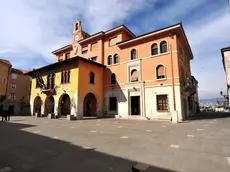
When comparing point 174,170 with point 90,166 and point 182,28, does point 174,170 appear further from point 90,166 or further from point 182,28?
point 182,28

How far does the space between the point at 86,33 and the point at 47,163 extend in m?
28.3

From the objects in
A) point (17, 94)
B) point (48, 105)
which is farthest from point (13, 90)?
point (48, 105)

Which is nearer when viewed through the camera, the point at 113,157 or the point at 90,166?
the point at 90,166

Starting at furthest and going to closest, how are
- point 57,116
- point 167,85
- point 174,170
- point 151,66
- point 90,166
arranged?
1. point 57,116
2. point 151,66
3. point 167,85
4. point 90,166
5. point 174,170

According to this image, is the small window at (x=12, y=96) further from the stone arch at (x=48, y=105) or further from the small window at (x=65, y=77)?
the small window at (x=65, y=77)

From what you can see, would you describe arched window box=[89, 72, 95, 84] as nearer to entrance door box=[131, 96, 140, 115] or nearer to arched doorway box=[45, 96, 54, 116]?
entrance door box=[131, 96, 140, 115]

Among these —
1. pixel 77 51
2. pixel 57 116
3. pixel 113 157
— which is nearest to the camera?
pixel 113 157

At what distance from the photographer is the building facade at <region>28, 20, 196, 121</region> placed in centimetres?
1692

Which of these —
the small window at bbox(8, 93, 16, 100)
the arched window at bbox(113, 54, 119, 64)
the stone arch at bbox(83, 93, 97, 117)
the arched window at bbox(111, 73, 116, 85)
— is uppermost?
the arched window at bbox(113, 54, 119, 64)

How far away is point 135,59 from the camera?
64.7 ft

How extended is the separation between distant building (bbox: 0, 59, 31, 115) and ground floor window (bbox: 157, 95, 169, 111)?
101ft

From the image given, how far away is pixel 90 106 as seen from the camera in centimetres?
2383

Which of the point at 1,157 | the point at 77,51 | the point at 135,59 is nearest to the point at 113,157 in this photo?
the point at 1,157

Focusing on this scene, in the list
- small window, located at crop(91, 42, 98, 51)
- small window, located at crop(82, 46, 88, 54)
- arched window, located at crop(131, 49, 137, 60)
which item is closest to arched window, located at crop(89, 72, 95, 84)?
small window, located at crop(91, 42, 98, 51)
